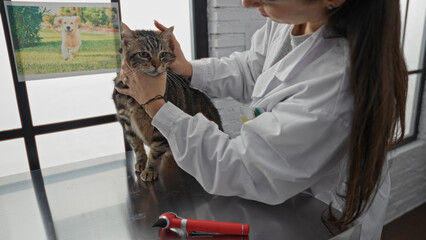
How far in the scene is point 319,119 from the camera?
566 mm

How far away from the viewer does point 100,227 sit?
0.72m

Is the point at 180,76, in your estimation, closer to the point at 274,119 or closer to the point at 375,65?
the point at 274,119

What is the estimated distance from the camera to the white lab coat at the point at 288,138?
0.58 meters

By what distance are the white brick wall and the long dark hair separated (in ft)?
2.16

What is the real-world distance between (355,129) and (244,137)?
0.22m

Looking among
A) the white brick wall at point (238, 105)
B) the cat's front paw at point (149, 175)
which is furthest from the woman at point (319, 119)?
the white brick wall at point (238, 105)

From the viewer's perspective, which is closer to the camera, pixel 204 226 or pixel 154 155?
pixel 204 226

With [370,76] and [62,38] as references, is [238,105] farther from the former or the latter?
[370,76]

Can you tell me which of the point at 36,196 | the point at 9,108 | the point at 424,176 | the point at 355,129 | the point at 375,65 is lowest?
the point at 424,176

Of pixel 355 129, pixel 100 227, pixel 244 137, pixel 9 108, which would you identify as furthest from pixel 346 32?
pixel 9 108

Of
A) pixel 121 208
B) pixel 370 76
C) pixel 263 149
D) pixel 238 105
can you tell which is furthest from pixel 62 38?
pixel 370 76

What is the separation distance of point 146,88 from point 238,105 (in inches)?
36.6

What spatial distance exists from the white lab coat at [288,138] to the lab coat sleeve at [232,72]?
238 millimetres

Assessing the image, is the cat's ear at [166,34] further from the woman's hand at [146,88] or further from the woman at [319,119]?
the woman at [319,119]
